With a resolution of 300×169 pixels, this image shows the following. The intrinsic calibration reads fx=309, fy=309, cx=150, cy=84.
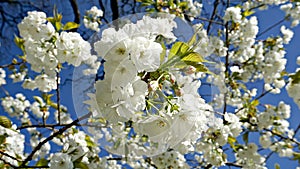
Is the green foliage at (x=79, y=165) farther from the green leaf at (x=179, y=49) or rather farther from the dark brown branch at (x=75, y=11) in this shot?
the dark brown branch at (x=75, y=11)

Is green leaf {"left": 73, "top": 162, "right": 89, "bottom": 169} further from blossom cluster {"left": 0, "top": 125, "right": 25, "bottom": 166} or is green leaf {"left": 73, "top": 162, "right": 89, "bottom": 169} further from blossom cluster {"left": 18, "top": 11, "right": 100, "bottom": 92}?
blossom cluster {"left": 18, "top": 11, "right": 100, "bottom": 92}

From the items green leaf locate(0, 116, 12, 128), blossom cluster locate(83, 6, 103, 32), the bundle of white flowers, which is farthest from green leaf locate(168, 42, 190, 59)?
blossom cluster locate(83, 6, 103, 32)

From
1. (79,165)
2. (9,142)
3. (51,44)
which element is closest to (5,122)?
(79,165)

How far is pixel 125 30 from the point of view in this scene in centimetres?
84

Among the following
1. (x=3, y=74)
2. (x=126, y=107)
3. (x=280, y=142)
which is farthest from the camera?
(x=3, y=74)

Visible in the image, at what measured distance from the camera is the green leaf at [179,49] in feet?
2.86

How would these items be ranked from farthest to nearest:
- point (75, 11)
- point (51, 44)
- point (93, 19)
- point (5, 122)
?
point (75, 11) < point (93, 19) < point (51, 44) < point (5, 122)

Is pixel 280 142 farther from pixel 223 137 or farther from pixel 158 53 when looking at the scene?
pixel 158 53

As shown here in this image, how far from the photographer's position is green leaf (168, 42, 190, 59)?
34.4 inches

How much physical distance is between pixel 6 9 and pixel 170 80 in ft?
18.4

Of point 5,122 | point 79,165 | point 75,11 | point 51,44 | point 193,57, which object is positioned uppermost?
point 75,11

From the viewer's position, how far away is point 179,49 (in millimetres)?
884

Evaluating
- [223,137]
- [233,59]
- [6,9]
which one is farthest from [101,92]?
[6,9]

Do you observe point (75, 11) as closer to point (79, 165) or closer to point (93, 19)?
point (93, 19)
